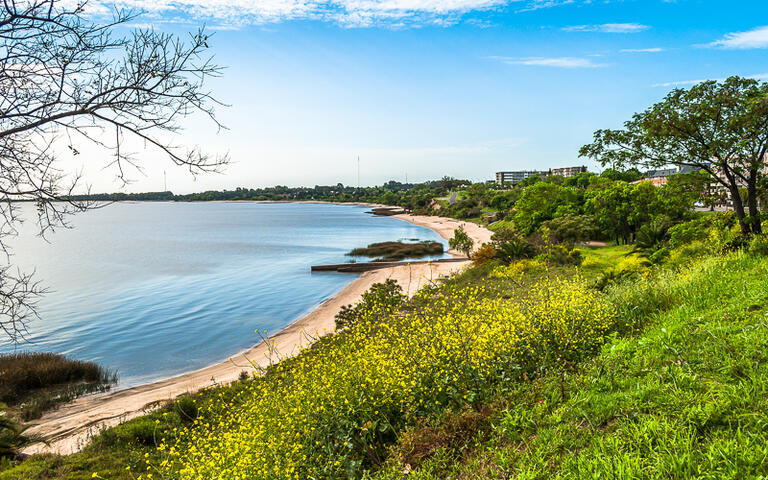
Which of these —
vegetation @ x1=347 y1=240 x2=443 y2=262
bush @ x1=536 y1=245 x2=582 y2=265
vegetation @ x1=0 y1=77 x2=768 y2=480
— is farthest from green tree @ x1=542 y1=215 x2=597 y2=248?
vegetation @ x1=347 y1=240 x2=443 y2=262

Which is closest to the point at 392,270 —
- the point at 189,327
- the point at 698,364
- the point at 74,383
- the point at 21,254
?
the point at 189,327

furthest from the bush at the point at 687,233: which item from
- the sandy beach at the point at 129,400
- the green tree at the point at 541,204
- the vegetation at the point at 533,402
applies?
the green tree at the point at 541,204

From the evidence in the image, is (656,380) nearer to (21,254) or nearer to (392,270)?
(392,270)

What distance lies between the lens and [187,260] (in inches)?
1988

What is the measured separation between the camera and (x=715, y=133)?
12.5 meters

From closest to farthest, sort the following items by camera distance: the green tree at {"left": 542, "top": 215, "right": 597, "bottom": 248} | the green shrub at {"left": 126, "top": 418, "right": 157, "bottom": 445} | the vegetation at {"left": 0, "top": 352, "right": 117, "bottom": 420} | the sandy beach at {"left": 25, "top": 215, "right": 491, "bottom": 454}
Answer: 1. the green shrub at {"left": 126, "top": 418, "right": 157, "bottom": 445}
2. the sandy beach at {"left": 25, "top": 215, "right": 491, "bottom": 454}
3. the vegetation at {"left": 0, "top": 352, "right": 117, "bottom": 420}
4. the green tree at {"left": 542, "top": 215, "right": 597, "bottom": 248}

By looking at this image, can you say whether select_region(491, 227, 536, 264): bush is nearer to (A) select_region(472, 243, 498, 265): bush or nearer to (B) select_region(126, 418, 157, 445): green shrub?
(A) select_region(472, 243, 498, 265): bush

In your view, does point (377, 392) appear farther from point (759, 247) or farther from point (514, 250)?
point (514, 250)

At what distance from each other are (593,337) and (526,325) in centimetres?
109

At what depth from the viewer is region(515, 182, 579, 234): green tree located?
136ft

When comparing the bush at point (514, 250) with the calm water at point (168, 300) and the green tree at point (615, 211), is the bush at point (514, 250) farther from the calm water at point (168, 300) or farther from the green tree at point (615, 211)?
the green tree at point (615, 211)

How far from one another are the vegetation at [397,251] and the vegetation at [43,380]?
Result: 3258 centimetres

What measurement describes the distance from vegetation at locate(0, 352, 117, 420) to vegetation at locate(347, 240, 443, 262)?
1283 inches

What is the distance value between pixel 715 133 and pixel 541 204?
32.0m
